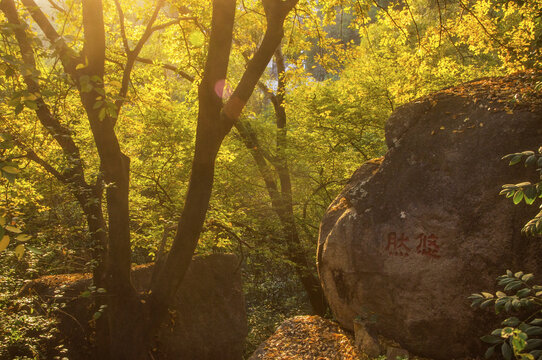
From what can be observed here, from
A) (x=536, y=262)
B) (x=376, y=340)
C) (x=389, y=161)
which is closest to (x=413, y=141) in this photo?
(x=389, y=161)

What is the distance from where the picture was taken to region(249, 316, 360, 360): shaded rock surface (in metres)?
5.82

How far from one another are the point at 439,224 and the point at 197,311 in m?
5.79

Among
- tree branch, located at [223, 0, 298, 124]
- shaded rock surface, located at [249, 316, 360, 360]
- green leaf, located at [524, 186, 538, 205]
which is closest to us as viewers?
green leaf, located at [524, 186, 538, 205]

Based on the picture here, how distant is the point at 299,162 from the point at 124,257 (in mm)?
7447

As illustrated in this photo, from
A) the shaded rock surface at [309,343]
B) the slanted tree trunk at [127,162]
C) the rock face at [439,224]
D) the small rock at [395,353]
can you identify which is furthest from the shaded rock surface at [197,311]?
the small rock at [395,353]

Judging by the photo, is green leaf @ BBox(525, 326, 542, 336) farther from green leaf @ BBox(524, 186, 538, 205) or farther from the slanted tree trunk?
the slanted tree trunk

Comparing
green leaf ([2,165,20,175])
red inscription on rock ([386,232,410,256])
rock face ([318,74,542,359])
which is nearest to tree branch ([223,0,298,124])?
rock face ([318,74,542,359])

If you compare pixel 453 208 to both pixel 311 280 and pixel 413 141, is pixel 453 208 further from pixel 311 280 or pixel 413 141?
pixel 311 280

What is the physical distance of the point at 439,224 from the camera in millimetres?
4977

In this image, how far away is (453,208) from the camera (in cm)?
495

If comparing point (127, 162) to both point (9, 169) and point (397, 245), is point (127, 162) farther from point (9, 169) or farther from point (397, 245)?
point (397, 245)

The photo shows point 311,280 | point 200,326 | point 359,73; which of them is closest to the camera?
point 200,326

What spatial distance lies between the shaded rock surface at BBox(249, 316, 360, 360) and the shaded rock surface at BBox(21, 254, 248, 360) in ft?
5.51

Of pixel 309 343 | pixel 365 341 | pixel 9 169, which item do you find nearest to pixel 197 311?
pixel 309 343
